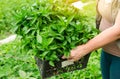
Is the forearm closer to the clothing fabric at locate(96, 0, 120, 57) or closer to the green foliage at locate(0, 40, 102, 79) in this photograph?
the clothing fabric at locate(96, 0, 120, 57)

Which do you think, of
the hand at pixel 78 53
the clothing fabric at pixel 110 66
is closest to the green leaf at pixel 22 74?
the clothing fabric at pixel 110 66

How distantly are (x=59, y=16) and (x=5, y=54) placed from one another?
225cm

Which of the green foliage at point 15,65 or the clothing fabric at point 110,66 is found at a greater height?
the green foliage at point 15,65

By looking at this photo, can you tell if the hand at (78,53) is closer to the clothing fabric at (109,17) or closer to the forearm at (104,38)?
the forearm at (104,38)

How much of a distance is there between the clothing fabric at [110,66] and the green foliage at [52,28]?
240 mm

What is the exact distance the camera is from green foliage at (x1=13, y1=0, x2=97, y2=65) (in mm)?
2143

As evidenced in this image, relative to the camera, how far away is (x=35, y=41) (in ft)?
7.17

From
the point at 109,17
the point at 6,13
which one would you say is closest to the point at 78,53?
the point at 109,17

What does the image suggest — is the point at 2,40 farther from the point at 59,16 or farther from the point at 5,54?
the point at 59,16

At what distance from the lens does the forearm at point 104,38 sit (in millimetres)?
2018

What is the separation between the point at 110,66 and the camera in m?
2.36

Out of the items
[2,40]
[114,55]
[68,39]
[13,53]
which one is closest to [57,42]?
[68,39]

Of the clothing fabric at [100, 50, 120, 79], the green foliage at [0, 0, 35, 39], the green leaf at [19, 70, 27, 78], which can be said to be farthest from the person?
the green foliage at [0, 0, 35, 39]

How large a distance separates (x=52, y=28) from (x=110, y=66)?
1.70ft
